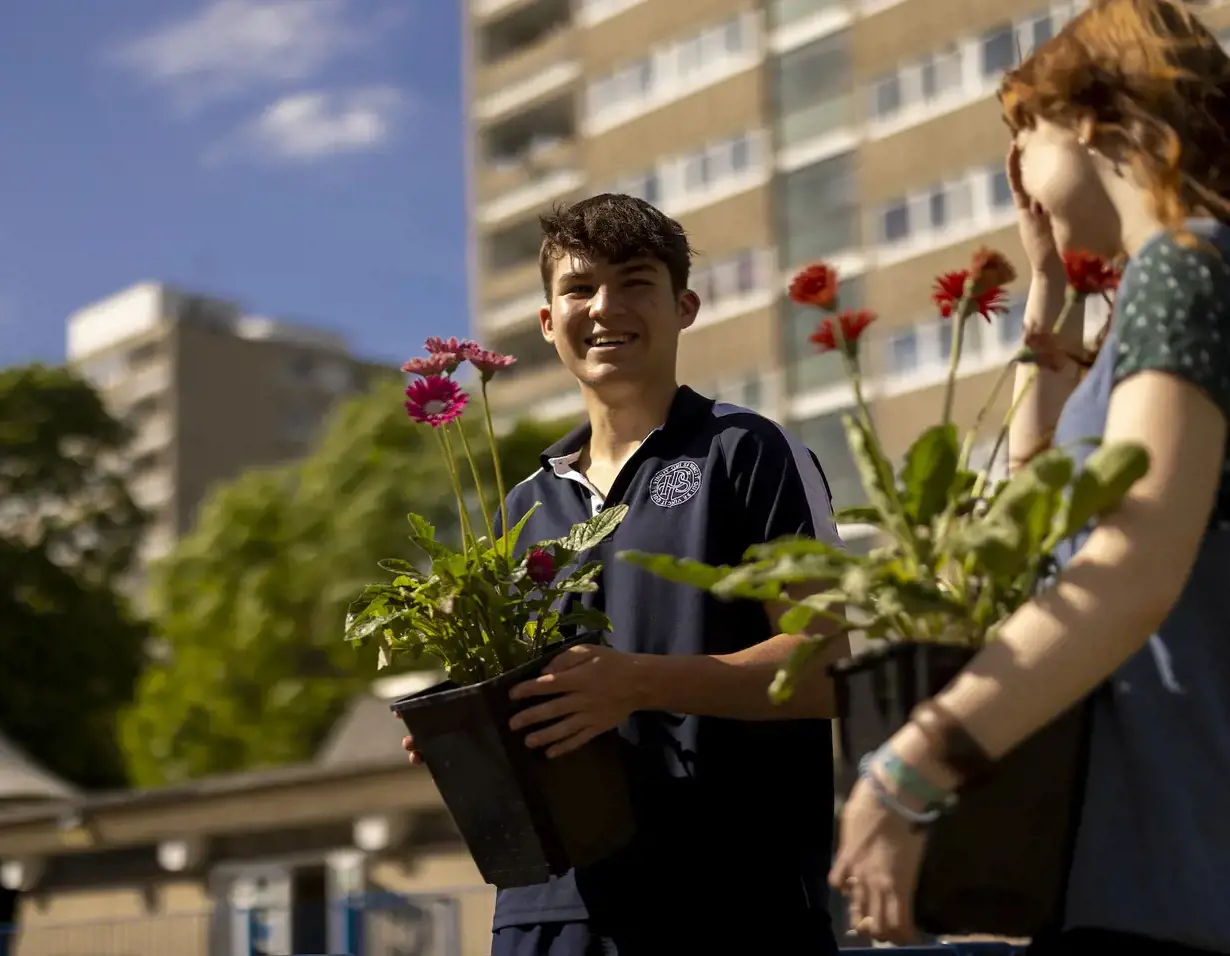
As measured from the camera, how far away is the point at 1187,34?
1.91 meters

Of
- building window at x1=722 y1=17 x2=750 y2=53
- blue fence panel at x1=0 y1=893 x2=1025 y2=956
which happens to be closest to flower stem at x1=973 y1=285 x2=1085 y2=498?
blue fence panel at x1=0 y1=893 x2=1025 y2=956

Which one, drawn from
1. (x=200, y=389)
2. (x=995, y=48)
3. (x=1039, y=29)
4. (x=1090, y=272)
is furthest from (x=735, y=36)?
(x=200, y=389)

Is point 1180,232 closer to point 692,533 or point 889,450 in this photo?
point 692,533

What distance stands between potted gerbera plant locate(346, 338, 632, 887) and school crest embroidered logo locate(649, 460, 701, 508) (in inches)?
5.6

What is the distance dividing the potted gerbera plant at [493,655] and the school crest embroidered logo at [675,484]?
0.14 meters

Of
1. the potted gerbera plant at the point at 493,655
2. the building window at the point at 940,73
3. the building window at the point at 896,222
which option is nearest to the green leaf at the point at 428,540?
the potted gerbera plant at the point at 493,655

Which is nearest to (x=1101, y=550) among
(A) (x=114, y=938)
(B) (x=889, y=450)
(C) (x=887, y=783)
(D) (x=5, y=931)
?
(C) (x=887, y=783)

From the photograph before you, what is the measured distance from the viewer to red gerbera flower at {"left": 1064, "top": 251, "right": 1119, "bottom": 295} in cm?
200

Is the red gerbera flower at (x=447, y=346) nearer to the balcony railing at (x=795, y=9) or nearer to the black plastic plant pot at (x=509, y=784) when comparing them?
the black plastic plant pot at (x=509, y=784)

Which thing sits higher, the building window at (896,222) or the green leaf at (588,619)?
the building window at (896,222)

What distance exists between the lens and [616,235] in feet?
10.1

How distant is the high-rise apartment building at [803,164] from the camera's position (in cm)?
3041

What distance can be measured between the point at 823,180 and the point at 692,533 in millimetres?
31165

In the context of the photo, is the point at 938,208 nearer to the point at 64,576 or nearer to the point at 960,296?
the point at 64,576
